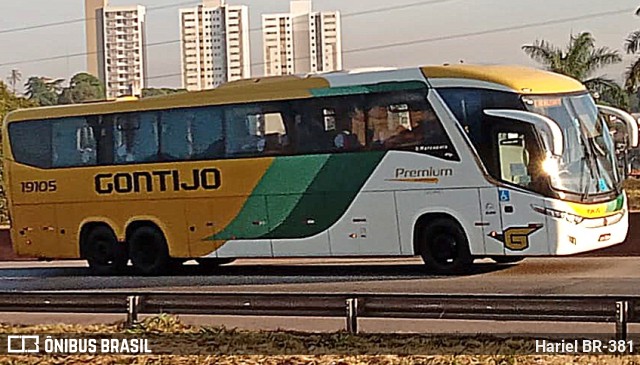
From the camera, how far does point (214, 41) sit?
414 feet

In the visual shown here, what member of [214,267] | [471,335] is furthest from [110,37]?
[471,335]

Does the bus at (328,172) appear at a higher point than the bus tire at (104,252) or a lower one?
higher

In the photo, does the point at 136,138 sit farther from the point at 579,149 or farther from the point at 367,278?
the point at 579,149

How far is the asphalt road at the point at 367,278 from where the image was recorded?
1712 cm

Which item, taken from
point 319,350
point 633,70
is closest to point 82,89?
point 633,70

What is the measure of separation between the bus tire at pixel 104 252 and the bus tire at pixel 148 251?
10.5 inches

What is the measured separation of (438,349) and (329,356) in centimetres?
94

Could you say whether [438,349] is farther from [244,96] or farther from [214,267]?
[214,267]

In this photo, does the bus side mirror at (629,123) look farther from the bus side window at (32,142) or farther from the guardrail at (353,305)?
the bus side window at (32,142)

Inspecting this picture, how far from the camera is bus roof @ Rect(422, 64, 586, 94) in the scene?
1814 centimetres

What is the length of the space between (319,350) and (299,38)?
103 m

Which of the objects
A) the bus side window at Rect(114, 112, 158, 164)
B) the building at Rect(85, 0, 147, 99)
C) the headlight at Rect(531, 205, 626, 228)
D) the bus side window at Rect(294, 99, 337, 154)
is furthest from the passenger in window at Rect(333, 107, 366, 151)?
the building at Rect(85, 0, 147, 99)

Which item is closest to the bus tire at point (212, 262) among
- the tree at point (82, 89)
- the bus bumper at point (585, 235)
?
the bus bumper at point (585, 235)

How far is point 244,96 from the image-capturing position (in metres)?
20.2
